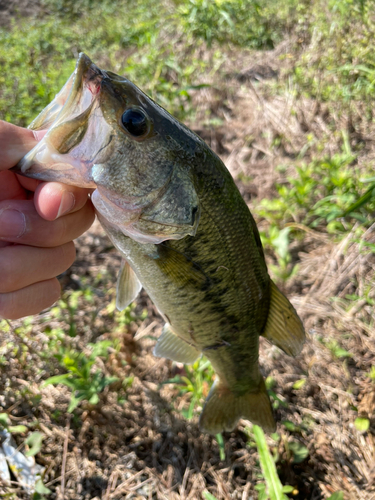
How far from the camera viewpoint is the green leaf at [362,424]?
2.35m

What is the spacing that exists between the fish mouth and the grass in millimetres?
1448

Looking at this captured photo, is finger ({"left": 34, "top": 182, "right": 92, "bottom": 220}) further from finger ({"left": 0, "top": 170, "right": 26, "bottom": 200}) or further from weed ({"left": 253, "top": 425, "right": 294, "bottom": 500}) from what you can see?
weed ({"left": 253, "top": 425, "right": 294, "bottom": 500})

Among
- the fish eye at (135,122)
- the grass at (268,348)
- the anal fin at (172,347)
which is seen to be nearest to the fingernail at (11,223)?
the fish eye at (135,122)

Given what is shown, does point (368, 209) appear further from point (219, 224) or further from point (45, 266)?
point (45, 266)

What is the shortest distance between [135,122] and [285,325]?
122cm

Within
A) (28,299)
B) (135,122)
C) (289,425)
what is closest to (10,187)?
(28,299)

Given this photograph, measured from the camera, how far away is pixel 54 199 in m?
1.33

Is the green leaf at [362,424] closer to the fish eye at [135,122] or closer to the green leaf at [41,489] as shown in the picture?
the green leaf at [41,489]

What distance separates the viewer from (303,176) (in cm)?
351

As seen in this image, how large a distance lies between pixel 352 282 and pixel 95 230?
2594 mm

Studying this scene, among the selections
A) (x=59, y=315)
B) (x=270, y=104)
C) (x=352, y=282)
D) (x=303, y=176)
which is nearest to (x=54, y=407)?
(x=59, y=315)

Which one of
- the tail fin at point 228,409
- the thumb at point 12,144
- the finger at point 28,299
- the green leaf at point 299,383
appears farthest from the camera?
the green leaf at point 299,383

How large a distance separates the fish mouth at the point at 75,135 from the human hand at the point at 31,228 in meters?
0.11

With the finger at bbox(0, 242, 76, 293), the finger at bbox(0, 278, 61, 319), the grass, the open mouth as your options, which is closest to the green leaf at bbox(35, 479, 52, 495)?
the grass
